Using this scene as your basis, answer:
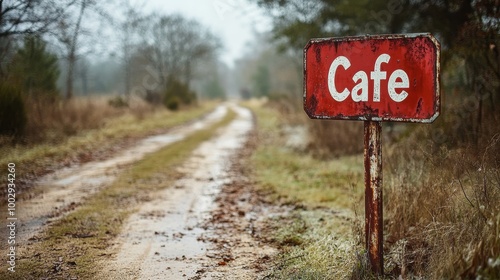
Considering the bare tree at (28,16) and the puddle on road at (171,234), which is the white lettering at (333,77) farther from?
the bare tree at (28,16)

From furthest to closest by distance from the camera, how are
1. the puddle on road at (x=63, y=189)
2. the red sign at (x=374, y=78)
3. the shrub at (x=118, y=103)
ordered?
the shrub at (x=118, y=103) < the puddle on road at (x=63, y=189) < the red sign at (x=374, y=78)

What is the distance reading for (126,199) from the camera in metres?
6.02

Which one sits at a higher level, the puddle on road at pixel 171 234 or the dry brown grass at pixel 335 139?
Result: the dry brown grass at pixel 335 139

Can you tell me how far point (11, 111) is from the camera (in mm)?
9289

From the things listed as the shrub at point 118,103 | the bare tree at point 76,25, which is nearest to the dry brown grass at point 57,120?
the bare tree at point 76,25

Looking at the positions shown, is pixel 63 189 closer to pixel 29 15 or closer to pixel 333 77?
pixel 29 15

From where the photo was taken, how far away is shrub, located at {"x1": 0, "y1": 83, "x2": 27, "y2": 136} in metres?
9.04

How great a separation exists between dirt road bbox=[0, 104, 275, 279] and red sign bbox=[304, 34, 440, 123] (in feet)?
5.77

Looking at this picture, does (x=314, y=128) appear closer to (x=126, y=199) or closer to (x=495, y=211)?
(x=126, y=199)

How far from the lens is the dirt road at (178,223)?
3.63 m

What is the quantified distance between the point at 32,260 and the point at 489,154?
4.34 m

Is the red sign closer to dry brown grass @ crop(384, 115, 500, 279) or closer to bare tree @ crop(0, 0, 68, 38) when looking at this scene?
dry brown grass @ crop(384, 115, 500, 279)

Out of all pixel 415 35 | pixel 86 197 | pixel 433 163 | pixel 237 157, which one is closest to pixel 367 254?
pixel 433 163

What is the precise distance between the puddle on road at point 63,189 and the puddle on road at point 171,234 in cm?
109
